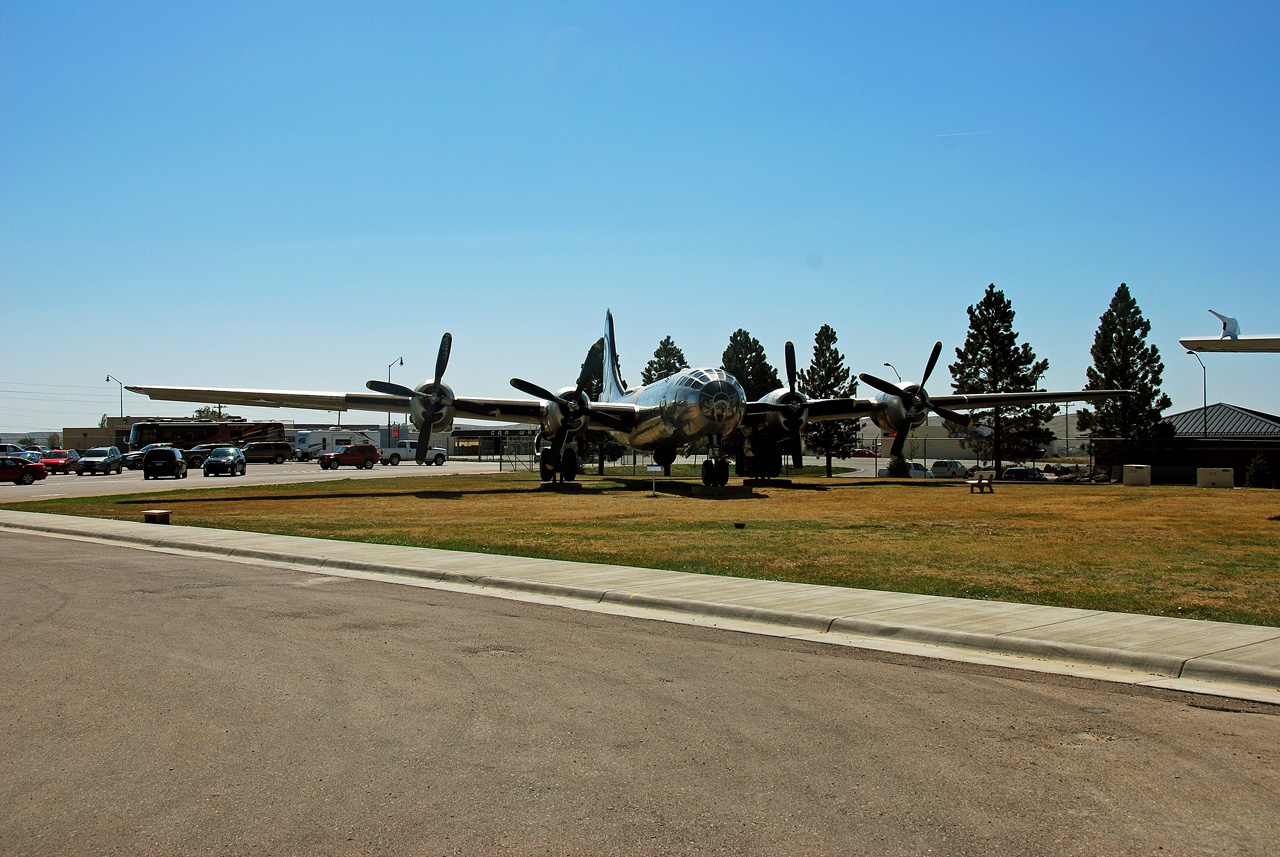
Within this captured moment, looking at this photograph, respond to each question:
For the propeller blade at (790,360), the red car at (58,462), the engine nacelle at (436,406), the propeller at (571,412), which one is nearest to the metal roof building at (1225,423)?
the propeller blade at (790,360)

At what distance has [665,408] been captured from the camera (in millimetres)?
35375

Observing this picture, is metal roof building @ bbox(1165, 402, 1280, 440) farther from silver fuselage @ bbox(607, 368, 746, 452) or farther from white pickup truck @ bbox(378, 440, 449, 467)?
white pickup truck @ bbox(378, 440, 449, 467)

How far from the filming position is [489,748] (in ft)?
19.3

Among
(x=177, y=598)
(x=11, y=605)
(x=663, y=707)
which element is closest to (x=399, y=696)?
(x=663, y=707)

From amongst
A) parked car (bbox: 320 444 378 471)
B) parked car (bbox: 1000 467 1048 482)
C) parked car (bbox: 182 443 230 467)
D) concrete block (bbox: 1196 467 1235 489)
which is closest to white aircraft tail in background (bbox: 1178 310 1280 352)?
concrete block (bbox: 1196 467 1235 489)

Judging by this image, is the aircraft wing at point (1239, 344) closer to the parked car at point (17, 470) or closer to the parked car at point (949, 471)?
the parked car at point (949, 471)

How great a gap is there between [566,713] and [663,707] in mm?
727

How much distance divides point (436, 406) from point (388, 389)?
226cm

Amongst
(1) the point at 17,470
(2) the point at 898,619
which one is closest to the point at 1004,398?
(2) the point at 898,619

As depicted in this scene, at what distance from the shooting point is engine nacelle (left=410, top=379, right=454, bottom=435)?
123 feet

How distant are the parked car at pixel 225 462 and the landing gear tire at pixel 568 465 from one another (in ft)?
84.1

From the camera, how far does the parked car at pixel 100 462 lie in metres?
63.8

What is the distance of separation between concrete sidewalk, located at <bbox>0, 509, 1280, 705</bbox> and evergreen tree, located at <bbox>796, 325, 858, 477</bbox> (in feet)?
194

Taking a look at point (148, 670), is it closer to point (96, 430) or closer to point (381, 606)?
point (381, 606)
